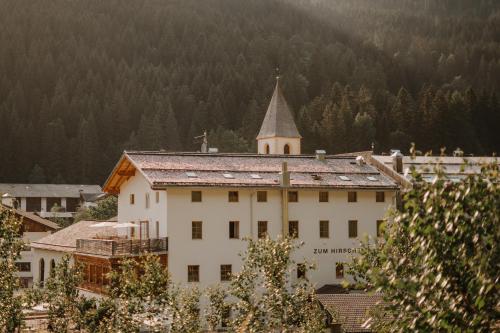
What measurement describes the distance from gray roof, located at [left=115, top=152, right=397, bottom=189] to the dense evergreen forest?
232ft

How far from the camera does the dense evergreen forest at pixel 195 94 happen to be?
129 m

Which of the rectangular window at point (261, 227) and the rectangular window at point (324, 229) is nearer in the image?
the rectangular window at point (261, 227)

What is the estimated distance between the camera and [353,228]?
4934 cm

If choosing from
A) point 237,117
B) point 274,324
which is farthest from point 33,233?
point 237,117

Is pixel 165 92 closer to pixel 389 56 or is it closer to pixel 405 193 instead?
pixel 389 56

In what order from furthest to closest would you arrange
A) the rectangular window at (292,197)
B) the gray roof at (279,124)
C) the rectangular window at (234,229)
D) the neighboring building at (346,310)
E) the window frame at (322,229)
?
the gray roof at (279,124) < the window frame at (322,229) < the rectangular window at (292,197) < the rectangular window at (234,229) < the neighboring building at (346,310)

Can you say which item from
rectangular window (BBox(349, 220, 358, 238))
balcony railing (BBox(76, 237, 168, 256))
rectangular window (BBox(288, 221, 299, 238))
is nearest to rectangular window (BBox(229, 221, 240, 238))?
rectangular window (BBox(288, 221, 299, 238))

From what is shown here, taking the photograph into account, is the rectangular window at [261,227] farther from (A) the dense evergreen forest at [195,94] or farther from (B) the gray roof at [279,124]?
(A) the dense evergreen forest at [195,94]

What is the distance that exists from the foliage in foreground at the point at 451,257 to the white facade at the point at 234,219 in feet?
109

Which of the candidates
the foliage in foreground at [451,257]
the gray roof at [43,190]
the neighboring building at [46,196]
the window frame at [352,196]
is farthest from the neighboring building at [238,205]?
the gray roof at [43,190]

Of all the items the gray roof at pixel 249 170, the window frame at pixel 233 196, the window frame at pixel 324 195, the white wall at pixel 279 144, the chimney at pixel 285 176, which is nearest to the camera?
the gray roof at pixel 249 170

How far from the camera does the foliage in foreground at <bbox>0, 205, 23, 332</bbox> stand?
1966cm

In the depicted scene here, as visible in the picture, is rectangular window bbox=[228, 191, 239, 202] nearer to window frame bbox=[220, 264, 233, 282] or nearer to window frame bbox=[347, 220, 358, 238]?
window frame bbox=[220, 264, 233, 282]

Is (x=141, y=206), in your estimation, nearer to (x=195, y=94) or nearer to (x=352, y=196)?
(x=352, y=196)
